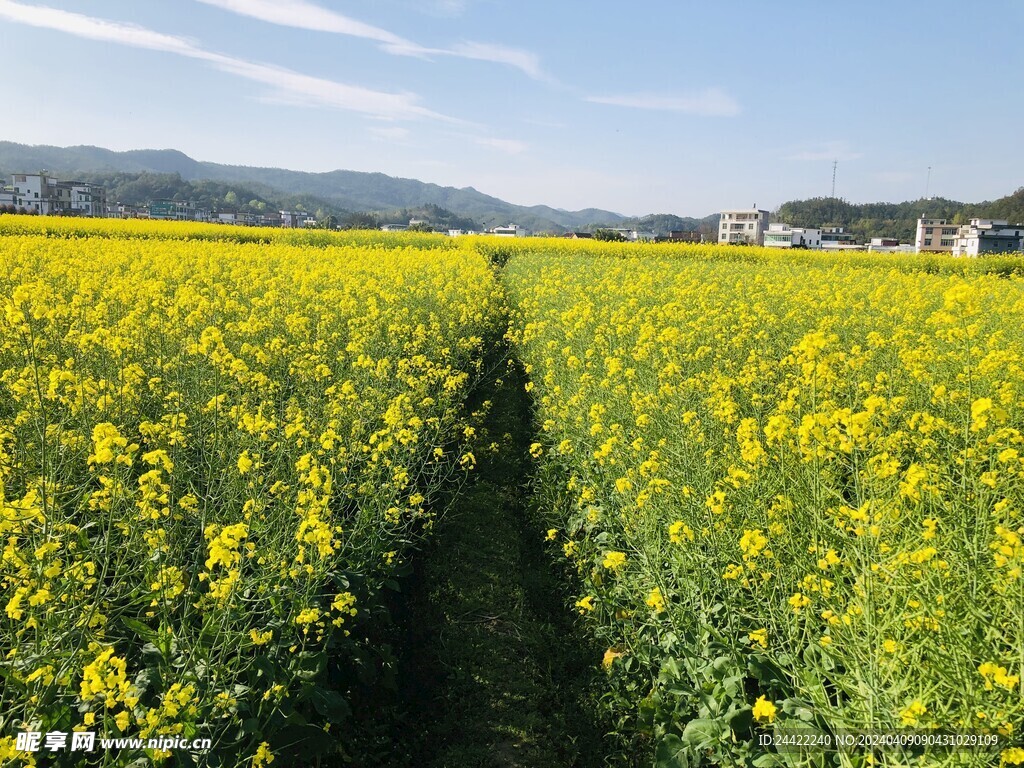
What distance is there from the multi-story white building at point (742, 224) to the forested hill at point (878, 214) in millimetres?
14533

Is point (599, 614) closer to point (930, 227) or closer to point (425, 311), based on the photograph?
point (425, 311)

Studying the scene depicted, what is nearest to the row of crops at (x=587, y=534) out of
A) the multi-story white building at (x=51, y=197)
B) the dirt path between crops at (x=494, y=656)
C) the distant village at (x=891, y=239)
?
the dirt path between crops at (x=494, y=656)

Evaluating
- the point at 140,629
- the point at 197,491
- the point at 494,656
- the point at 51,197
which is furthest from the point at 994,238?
the point at 51,197

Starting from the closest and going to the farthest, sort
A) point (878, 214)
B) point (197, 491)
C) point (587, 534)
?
point (197, 491), point (587, 534), point (878, 214)

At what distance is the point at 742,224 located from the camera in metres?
135

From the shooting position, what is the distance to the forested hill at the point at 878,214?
121375 millimetres

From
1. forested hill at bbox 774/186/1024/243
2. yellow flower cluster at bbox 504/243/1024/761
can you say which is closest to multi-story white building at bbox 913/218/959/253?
forested hill at bbox 774/186/1024/243

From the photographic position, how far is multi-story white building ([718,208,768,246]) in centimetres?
13162

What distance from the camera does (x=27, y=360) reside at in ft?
16.0

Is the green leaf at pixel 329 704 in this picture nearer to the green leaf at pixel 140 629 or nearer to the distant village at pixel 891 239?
the green leaf at pixel 140 629

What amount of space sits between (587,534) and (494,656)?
3.14 feet

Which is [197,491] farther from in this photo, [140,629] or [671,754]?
[671,754]

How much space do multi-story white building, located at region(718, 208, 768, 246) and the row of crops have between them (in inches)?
5286

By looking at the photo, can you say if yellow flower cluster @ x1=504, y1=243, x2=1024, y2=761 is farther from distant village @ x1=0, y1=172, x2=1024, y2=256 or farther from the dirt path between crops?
distant village @ x1=0, y1=172, x2=1024, y2=256
